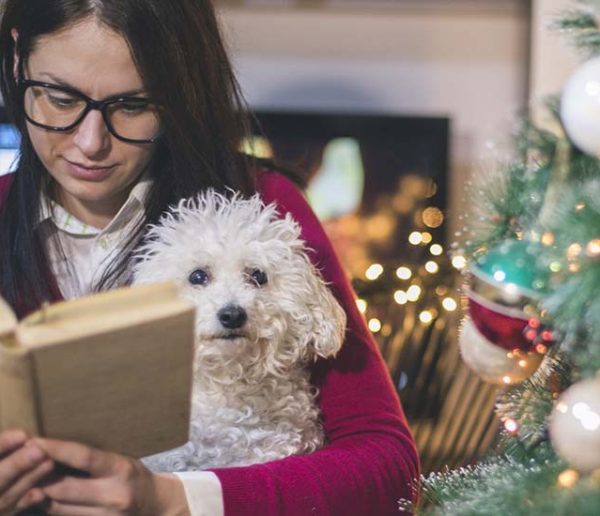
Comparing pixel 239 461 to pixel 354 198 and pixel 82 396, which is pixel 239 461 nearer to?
pixel 82 396

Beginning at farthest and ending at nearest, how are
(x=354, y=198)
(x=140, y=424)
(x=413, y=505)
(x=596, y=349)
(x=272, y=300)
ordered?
(x=354, y=198)
(x=272, y=300)
(x=413, y=505)
(x=140, y=424)
(x=596, y=349)

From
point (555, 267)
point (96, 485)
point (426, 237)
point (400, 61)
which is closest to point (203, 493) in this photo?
point (96, 485)

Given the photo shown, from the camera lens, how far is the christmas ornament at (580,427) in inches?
33.5

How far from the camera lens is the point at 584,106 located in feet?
2.85

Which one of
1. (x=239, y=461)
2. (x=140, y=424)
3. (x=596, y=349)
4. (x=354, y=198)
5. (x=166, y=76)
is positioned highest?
(x=166, y=76)

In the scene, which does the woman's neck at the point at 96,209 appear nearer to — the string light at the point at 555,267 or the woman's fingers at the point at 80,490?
the woman's fingers at the point at 80,490

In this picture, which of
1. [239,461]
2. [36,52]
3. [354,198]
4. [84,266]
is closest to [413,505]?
[239,461]

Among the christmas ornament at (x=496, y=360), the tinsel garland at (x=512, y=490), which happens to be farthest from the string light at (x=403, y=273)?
the christmas ornament at (x=496, y=360)

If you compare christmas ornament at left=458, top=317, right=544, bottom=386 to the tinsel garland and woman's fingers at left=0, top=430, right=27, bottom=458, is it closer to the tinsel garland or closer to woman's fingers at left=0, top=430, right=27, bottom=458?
the tinsel garland

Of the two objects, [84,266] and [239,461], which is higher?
[84,266]

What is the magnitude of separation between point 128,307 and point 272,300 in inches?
14.2

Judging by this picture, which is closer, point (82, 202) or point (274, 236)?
point (274, 236)

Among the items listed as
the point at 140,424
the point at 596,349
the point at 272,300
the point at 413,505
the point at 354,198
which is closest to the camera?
the point at 596,349

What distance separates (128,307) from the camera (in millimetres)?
933
